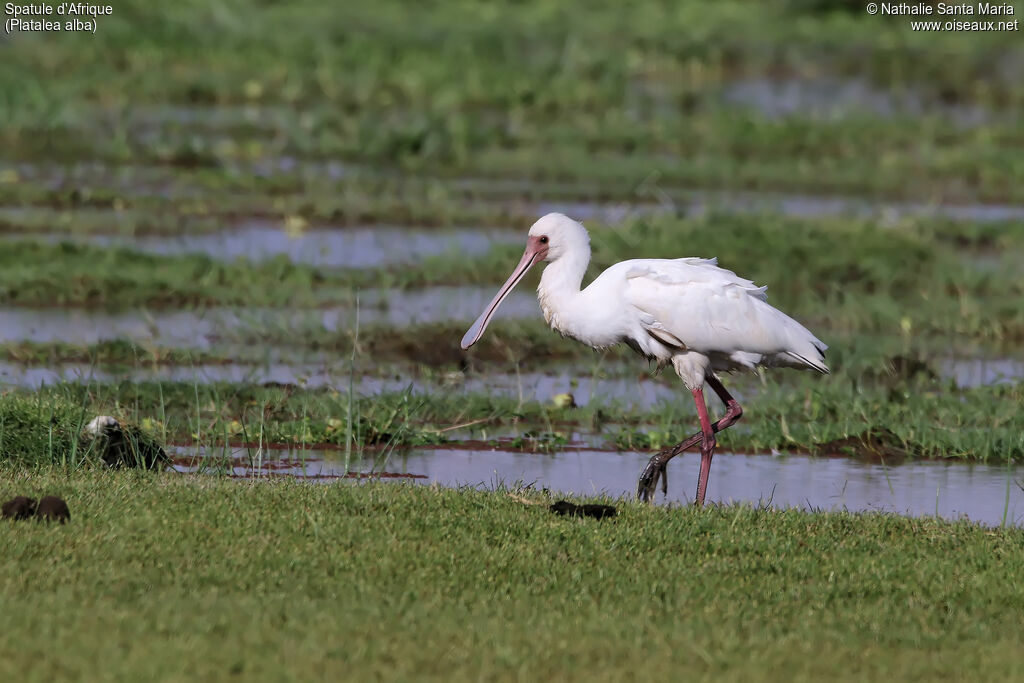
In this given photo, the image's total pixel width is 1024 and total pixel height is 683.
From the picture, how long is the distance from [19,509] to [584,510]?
85.1 inches

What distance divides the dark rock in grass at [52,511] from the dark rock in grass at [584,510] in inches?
75.0

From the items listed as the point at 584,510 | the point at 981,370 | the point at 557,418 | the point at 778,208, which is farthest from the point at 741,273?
the point at 584,510

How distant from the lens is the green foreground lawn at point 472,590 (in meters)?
5.18

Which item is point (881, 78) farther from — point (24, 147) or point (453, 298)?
point (453, 298)

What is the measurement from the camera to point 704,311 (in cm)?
832

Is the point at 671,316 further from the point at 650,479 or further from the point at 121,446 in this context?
the point at 121,446

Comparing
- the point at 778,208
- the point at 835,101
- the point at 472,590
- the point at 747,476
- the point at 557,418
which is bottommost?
the point at 747,476

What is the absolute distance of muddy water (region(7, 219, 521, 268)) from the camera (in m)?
14.6

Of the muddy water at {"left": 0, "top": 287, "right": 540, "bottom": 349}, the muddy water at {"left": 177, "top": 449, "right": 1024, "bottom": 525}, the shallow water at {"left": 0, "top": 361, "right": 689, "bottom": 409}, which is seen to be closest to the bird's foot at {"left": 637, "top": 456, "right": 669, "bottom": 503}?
the muddy water at {"left": 177, "top": 449, "right": 1024, "bottom": 525}

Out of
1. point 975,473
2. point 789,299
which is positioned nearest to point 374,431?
point 975,473

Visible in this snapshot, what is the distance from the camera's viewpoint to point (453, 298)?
1330 centimetres

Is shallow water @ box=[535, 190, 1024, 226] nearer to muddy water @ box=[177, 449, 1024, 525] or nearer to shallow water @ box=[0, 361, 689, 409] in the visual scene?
shallow water @ box=[0, 361, 689, 409]

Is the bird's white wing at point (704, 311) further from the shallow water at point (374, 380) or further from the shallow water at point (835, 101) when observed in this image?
the shallow water at point (835, 101)

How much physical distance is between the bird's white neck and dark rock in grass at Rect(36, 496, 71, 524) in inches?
111
